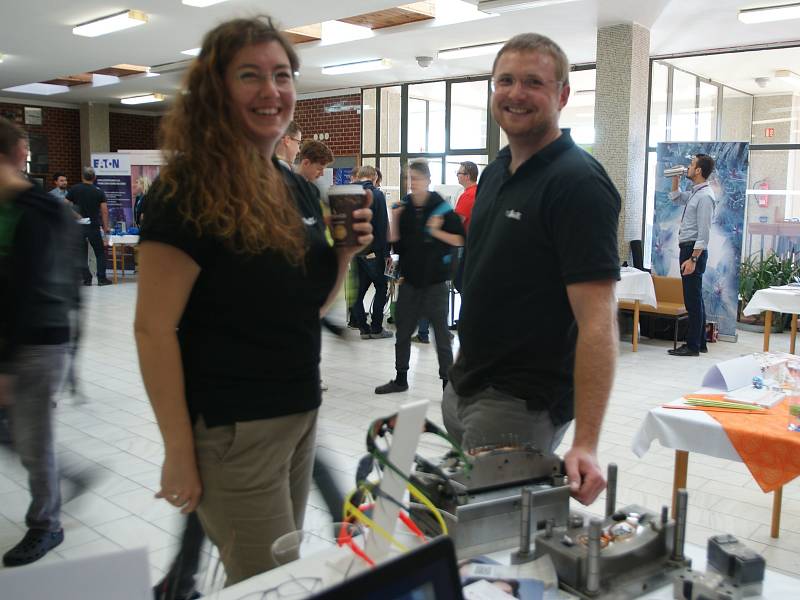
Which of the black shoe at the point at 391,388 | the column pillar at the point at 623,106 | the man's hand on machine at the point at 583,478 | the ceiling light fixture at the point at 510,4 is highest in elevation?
the ceiling light fixture at the point at 510,4

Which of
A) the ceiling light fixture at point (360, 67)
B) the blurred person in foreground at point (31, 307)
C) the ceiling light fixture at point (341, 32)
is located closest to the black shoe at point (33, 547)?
the blurred person in foreground at point (31, 307)

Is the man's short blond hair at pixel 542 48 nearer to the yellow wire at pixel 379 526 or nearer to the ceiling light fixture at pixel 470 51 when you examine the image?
the yellow wire at pixel 379 526

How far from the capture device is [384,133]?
12.2 meters

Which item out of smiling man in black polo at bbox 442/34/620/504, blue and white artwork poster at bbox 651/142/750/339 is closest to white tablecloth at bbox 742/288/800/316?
blue and white artwork poster at bbox 651/142/750/339

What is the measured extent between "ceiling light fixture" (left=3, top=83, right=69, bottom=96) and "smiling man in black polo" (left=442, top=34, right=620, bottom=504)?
1347 centimetres

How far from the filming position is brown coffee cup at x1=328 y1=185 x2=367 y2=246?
144 cm

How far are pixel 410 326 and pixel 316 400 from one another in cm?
358

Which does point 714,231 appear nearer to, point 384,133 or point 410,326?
point 410,326

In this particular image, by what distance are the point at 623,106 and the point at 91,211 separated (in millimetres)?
7513

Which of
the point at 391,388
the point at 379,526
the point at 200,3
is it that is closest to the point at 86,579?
the point at 379,526

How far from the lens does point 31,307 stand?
2.47m

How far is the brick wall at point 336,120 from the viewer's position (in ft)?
40.9

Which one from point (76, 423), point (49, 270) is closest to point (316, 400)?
point (49, 270)

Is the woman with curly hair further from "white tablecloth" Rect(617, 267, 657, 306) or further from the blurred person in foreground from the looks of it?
"white tablecloth" Rect(617, 267, 657, 306)
